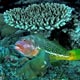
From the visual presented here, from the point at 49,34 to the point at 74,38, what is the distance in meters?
0.31

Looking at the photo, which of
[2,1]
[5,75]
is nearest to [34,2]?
[2,1]

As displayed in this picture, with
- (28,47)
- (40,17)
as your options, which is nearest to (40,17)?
(40,17)

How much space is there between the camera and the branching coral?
322cm

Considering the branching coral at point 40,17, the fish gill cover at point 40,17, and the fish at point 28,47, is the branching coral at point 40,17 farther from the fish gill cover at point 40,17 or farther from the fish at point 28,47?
the fish at point 28,47

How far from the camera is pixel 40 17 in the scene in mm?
3277

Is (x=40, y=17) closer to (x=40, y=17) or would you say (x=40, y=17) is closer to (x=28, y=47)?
(x=40, y=17)

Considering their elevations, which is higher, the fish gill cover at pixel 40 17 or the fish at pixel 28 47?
the fish gill cover at pixel 40 17

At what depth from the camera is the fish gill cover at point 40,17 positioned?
127 inches

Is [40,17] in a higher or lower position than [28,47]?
higher

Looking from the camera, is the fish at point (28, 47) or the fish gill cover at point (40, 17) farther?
the fish gill cover at point (40, 17)

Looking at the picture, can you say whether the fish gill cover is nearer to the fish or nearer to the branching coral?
the branching coral

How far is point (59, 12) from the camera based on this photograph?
336 centimetres

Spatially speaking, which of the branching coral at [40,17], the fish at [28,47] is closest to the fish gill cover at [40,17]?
the branching coral at [40,17]

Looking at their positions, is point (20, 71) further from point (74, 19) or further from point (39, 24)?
point (74, 19)
